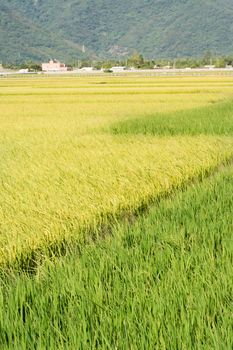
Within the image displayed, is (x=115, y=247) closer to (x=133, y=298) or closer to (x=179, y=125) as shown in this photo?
(x=133, y=298)

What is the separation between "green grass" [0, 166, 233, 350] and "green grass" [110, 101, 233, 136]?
822 cm

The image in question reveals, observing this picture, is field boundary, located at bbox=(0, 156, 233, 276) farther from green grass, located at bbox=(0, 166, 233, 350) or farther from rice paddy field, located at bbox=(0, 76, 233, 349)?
green grass, located at bbox=(0, 166, 233, 350)

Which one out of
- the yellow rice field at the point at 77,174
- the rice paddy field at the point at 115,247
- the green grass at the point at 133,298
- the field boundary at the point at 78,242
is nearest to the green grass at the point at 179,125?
the yellow rice field at the point at 77,174

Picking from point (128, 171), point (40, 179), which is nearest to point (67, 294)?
point (40, 179)

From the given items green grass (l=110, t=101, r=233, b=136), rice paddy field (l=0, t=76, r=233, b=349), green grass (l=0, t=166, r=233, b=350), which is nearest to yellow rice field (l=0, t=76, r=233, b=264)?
rice paddy field (l=0, t=76, r=233, b=349)

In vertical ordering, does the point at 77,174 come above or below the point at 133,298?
below

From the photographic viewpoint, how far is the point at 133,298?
2.56 metres

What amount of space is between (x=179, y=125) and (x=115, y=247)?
9.11 m

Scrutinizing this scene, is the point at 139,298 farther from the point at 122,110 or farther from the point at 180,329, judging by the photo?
the point at 122,110

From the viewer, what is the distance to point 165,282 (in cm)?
271

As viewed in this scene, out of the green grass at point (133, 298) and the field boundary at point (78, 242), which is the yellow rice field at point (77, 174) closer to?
the field boundary at point (78, 242)

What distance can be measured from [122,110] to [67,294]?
1537 cm

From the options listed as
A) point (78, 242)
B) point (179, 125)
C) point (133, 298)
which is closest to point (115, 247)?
point (78, 242)

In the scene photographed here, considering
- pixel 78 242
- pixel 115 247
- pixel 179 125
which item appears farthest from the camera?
pixel 179 125
